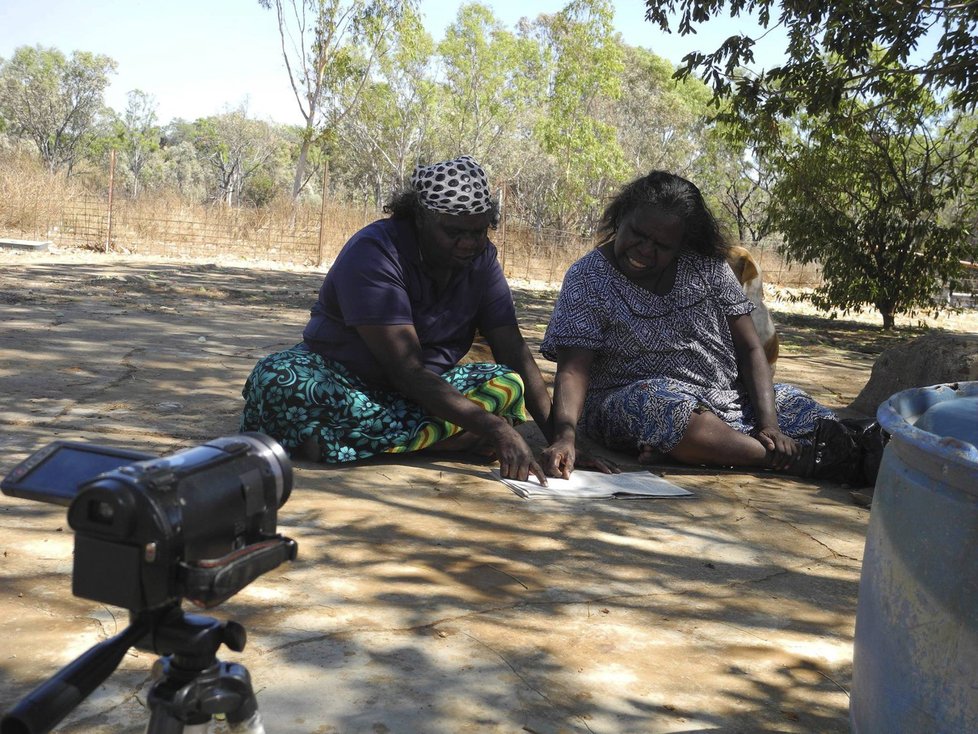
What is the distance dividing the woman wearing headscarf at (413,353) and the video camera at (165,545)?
2421mm

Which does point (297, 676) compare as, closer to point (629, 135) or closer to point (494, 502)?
point (494, 502)

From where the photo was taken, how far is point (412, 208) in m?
3.73

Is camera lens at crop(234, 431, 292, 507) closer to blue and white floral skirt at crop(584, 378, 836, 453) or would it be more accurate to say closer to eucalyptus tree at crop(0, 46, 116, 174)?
blue and white floral skirt at crop(584, 378, 836, 453)

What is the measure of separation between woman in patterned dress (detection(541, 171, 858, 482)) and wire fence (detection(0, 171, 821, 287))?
11361 mm

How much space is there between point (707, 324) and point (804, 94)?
158 inches

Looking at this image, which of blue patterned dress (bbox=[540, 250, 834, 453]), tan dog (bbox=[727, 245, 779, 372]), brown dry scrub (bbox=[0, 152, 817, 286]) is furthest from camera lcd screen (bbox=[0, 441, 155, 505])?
brown dry scrub (bbox=[0, 152, 817, 286])

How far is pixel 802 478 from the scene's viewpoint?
158 inches

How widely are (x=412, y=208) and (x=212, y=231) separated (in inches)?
543

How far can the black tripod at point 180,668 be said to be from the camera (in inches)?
37.8

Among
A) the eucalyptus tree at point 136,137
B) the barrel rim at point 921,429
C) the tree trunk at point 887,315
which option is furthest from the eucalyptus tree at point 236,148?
the barrel rim at point 921,429

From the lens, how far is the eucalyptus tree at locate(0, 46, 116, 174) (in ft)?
119

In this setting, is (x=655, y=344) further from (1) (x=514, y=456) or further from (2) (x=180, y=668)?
(2) (x=180, y=668)

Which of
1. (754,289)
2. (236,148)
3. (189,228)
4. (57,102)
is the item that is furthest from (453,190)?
(236,148)

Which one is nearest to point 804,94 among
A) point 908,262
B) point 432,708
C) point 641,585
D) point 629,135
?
point 908,262
